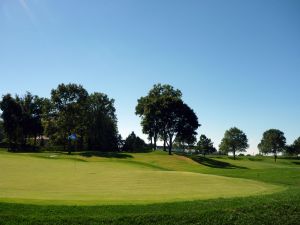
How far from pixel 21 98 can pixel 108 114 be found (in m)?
23.0

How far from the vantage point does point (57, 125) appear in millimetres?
79625

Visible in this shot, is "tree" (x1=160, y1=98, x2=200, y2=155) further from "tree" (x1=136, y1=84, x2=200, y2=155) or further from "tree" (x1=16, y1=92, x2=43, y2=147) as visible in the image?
"tree" (x1=16, y1=92, x2=43, y2=147)

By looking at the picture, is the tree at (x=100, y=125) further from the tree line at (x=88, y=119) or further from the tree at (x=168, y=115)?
the tree at (x=168, y=115)

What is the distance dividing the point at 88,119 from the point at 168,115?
1957cm

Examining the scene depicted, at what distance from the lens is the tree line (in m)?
80.4

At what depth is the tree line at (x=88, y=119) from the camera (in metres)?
80.4

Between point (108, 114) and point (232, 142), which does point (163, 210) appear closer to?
point (108, 114)

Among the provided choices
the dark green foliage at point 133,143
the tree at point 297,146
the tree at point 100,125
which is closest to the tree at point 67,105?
the tree at point 100,125

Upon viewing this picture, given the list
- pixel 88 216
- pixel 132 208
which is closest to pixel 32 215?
pixel 88 216

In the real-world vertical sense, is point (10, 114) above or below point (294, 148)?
above

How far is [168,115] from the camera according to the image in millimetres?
87688

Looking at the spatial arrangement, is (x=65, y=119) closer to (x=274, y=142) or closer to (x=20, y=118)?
(x=20, y=118)

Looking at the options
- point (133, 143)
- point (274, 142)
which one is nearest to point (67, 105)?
point (133, 143)

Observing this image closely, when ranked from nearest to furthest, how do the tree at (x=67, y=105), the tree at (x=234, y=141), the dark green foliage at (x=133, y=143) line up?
the tree at (x=67, y=105) → the dark green foliage at (x=133, y=143) → the tree at (x=234, y=141)
